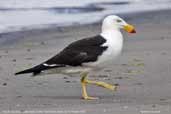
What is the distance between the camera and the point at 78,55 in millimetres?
9391

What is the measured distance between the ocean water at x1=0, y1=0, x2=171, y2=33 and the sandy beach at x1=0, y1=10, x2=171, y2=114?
34.0 inches

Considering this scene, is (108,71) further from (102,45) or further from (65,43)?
(65,43)

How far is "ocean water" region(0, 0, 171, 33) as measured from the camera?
16172mm

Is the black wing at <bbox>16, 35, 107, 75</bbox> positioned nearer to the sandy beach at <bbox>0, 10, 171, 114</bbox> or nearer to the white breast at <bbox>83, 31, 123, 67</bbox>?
the white breast at <bbox>83, 31, 123, 67</bbox>

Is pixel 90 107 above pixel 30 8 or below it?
above

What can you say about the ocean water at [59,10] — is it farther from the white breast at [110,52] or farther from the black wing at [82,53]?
the white breast at [110,52]

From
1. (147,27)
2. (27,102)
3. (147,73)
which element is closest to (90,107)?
(27,102)

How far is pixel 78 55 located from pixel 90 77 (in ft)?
3.94

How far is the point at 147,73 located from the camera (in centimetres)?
1057

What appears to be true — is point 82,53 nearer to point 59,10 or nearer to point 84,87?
point 84,87

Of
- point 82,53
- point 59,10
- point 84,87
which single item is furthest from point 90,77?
point 59,10

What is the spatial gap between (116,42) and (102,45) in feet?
0.54

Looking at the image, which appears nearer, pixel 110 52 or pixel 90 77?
pixel 110 52

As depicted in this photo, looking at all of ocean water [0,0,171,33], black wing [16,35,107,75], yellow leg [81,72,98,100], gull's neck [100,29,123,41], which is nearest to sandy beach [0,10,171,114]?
yellow leg [81,72,98,100]
